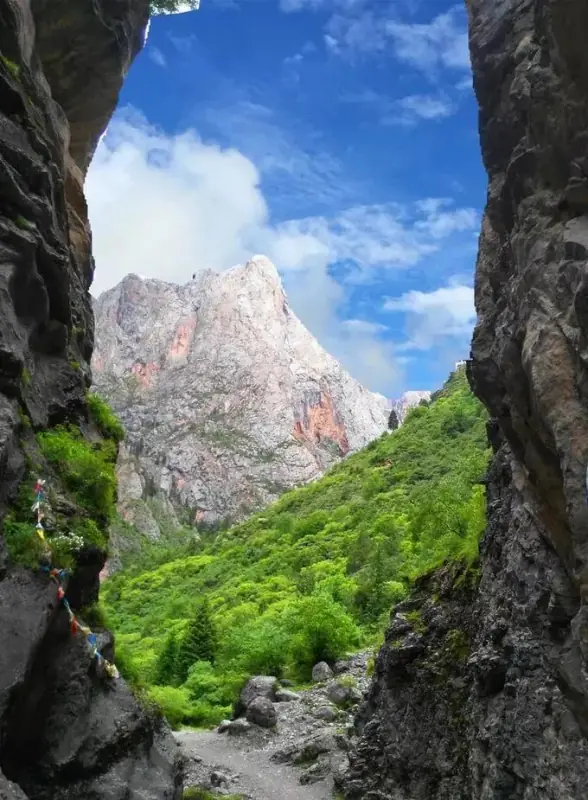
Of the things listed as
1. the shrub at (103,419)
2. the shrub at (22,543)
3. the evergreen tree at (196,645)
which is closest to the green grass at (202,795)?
the shrub at (103,419)

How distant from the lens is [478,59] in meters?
17.2

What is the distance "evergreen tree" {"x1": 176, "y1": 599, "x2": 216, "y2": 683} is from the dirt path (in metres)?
15.9

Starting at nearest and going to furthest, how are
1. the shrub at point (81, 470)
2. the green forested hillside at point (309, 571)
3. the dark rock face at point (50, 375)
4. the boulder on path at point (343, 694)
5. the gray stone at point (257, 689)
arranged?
the dark rock face at point (50, 375), the shrub at point (81, 470), the boulder on path at point (343, 694), the gray stone at point (257, 689), the green forested hillside at point (309, 571)

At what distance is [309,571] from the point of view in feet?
201

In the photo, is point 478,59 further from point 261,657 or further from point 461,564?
point 261,657

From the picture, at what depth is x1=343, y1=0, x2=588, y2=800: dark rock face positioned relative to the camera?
10.7 metres

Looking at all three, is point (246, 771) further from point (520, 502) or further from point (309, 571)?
point (309, 571)

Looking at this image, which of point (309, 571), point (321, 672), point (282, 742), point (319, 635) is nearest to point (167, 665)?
point (319, 635)

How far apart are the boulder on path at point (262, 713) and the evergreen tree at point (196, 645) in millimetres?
15588

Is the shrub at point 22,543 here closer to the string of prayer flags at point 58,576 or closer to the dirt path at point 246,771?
the string of prayer flags at point 58,576

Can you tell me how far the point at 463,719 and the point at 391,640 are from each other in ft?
15.1

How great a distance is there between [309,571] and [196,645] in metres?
14.5

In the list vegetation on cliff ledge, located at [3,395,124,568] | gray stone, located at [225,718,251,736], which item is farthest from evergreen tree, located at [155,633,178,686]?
vegetation on cliff ledge, located at [3,395,124,568]

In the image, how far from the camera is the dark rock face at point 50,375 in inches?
476
